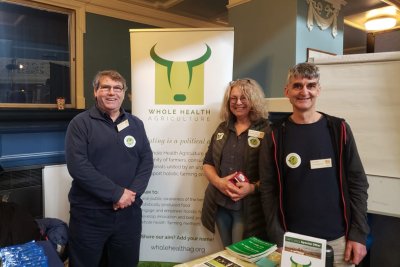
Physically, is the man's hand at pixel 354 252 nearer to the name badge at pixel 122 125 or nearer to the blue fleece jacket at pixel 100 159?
the blue fleece jacket at pixel 100 159

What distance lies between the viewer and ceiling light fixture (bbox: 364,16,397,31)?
145 inches

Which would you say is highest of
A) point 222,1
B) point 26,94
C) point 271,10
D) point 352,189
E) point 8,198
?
point 222,1

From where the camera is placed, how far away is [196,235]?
6.81 feet

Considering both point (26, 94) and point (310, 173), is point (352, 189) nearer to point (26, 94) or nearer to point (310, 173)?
point (310, 173)

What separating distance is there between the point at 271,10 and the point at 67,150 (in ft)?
6.84

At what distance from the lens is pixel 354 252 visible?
1239mm

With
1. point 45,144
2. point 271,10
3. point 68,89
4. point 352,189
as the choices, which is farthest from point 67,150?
point 271,10

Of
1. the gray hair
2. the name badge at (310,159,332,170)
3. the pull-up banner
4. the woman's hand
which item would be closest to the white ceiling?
the pull-up banner

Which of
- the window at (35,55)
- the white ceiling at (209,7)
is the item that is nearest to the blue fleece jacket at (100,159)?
the window at (35,55)

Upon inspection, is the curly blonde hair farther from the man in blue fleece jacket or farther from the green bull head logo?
the man in blue fleece jacket

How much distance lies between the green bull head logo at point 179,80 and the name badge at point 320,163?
0.97 meters

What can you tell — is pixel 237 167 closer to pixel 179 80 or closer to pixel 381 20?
pixel 179 80

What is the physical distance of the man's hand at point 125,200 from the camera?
5.29 feet

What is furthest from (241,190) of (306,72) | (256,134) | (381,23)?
(381,23)
